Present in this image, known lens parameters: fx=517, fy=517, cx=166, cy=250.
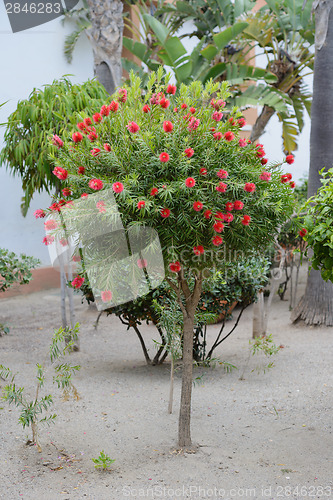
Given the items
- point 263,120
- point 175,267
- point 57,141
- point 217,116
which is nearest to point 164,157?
point 217,116

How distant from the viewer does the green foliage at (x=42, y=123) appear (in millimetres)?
5520

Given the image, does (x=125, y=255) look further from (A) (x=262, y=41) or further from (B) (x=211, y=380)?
(A) (x=262, y=41)

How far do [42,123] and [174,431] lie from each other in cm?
345

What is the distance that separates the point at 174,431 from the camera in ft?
13.4

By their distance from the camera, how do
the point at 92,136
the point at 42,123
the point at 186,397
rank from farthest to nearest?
the point at 42,123, the point at 186,397, the point at 92,136

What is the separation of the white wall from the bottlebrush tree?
6868mm

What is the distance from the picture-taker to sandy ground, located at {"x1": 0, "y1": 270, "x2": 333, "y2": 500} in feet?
10.4

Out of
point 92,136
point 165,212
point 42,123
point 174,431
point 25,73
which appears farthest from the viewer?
point 25,73

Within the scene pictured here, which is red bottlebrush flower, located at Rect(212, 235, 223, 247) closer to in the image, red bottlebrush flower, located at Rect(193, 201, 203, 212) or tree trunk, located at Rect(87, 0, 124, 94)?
red bottlebrush flower, located at Rect(193, 201, 203, 212)

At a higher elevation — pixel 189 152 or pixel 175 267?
pixel 189 152

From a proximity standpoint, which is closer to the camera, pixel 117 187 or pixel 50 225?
pixel 117 187

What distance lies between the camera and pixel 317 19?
22.8 ft

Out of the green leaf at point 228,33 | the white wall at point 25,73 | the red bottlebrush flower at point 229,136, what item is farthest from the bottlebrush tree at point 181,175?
the white wall at point 25,73

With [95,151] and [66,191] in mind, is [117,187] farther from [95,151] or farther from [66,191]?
[66,191]
